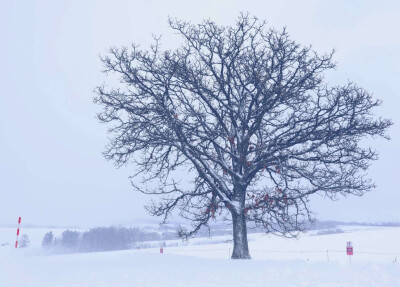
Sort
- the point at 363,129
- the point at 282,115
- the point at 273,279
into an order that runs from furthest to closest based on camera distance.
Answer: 1. the point at 282,115
2. the point at 363,129
3. the point at 273,279

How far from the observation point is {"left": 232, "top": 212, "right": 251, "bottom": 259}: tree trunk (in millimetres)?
12209

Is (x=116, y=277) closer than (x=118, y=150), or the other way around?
(x=116, y=277)

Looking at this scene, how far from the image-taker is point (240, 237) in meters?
12.5

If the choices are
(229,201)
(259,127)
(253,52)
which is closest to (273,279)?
(229,201)

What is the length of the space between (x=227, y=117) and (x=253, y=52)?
284cm

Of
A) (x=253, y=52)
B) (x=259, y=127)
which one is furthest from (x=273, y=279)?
(x=253, y=52)

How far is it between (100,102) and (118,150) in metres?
2.10

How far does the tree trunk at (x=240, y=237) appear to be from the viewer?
12.2 m

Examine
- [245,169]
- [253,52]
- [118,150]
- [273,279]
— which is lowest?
[273,279]

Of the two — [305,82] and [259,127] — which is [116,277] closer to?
[259,127]

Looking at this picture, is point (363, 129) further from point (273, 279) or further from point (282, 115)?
point (273, 279)

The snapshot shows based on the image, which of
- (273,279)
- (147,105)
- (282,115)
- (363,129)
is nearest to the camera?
(273,279)

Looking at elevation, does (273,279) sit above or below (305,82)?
below

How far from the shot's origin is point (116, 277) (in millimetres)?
7223
